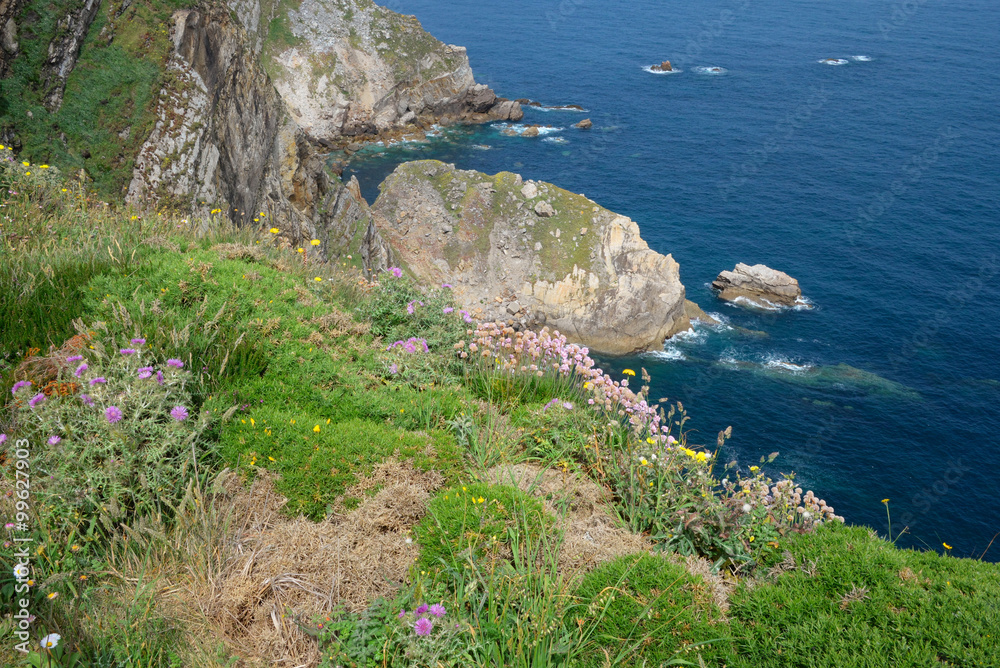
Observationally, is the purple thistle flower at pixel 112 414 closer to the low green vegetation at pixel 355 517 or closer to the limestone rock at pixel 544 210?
the low green vegetation at pixel 355 517

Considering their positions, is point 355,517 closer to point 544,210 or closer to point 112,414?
point 112,414

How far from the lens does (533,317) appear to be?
54.2 metres

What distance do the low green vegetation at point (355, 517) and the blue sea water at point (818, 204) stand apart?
34533 millimetres

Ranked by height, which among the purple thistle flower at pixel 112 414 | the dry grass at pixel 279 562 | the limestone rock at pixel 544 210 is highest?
the purple thistle flower at pixel 112 414

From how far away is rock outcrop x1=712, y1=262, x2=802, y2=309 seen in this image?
5716 centimetres

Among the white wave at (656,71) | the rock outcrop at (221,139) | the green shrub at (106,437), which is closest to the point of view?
the green shrub at (106,437)

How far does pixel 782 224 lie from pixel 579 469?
70.4m

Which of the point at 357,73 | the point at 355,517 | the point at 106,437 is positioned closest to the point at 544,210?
the point at 355,517

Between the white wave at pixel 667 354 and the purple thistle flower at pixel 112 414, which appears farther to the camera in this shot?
the white wave at pixel 667 354

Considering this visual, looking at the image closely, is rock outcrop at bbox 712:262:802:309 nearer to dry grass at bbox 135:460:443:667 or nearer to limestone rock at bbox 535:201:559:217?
limestone rock at bbox 535:201:559:217

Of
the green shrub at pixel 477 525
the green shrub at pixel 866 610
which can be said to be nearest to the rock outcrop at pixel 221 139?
the green shrub at pixel 477 525

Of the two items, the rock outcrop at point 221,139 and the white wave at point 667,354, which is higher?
the rock outcrop at point 221,139

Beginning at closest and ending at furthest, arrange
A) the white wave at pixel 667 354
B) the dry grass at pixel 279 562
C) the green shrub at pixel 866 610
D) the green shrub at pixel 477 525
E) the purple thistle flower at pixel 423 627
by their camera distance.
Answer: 1. the purple thistle flower at pixel 423 627
2. the green shrub at pixel 866 610
3. the dry grass at pixel 279 562
4. the green shrub at pixel 477 525
5. the white wave at pixel 667 354

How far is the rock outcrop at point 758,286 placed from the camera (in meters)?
57.2
